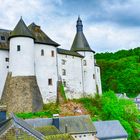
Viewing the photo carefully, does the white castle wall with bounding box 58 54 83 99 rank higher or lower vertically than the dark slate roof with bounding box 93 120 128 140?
higher

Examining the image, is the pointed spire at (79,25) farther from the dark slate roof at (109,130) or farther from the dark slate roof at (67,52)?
the dark slate roof at (109,130)

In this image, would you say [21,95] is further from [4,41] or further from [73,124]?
[73,124]

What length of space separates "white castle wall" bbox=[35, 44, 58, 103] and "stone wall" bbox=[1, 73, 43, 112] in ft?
5.16

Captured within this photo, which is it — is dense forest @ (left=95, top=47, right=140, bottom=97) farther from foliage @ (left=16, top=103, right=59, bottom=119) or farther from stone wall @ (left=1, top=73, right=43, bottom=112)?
stone wall @ (left=1, top=73, right=43, bottom=112)

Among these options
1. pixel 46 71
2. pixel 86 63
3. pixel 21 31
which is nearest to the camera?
pixel 21 31

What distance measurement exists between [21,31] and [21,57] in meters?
3.67

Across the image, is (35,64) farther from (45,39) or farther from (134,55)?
(134,55)

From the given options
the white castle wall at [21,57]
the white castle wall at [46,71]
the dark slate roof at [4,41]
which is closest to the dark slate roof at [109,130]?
the white castle wall at [46,71]

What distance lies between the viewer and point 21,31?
47.4 meters

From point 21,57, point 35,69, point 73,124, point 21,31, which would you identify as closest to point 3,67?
point 21,57

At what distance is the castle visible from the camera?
4706 centimetres

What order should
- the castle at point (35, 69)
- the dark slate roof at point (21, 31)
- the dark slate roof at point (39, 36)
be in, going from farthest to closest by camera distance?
the dark slate roof at point (39, 36) < the dark slate roof at point (21, 31) < the castle at point (35, 69)

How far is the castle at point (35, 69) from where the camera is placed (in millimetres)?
47062

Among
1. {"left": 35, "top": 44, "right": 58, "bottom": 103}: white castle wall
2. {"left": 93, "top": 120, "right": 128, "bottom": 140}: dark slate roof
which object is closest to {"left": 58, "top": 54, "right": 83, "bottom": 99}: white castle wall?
{"left": 35, "top": 44, "right": 58, "bottom": 103}: white castle wall
